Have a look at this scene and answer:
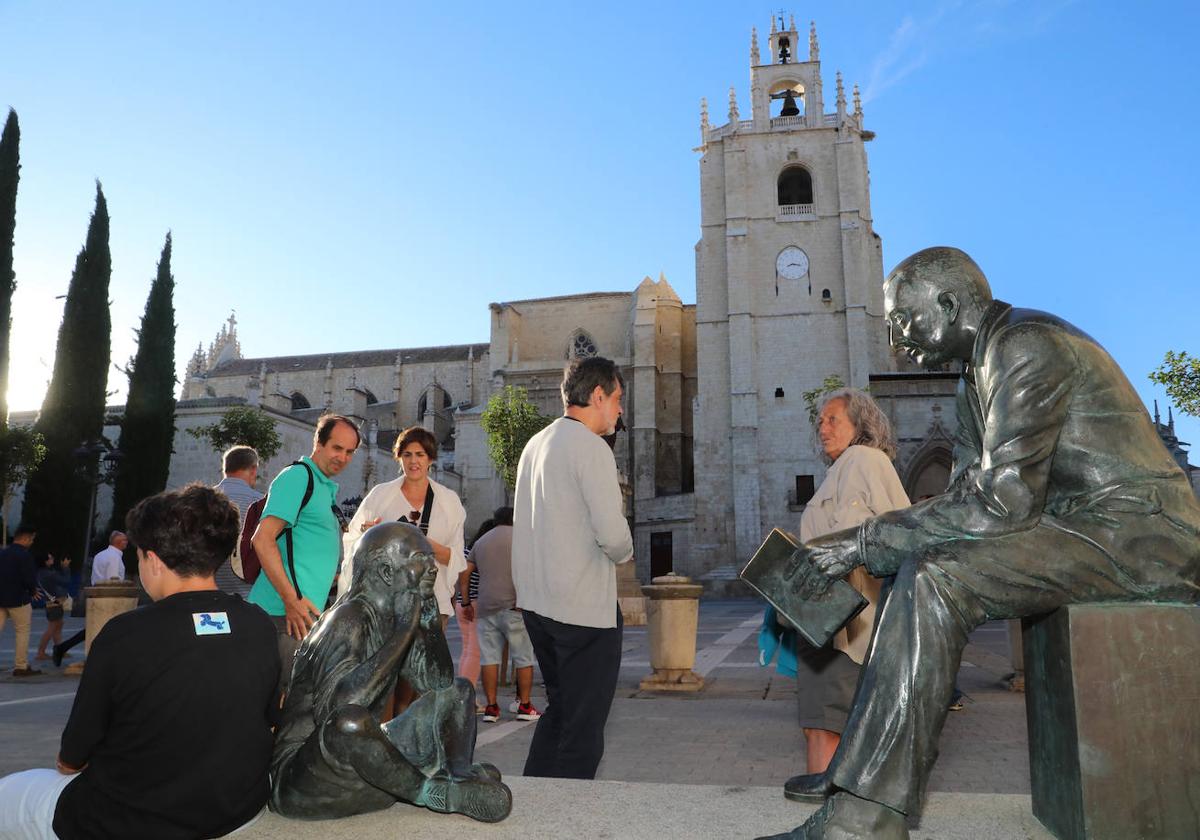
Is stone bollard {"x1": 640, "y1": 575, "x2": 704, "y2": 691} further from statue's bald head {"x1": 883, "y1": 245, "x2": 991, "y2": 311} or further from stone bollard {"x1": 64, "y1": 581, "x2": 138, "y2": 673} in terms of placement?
statue's bald head {"x1": 883, "y1": 245, "x2": 991, "y2": 311}

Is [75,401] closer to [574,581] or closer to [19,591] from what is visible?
[19,591]

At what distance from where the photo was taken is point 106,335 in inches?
1065

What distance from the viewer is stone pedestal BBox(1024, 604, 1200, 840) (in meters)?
1.84

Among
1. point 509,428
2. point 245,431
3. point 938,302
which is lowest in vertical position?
point 938,302

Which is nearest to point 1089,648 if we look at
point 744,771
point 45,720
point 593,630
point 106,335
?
point 593,630

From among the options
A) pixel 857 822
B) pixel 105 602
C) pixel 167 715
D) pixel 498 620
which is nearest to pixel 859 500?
pixel 857 822

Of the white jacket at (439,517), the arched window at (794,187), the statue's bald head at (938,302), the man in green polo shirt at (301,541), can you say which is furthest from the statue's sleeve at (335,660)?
the arched window at (794,187)

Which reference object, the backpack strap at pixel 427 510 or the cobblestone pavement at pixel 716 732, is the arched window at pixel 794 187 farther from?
the backpack strap at pixel 427 510

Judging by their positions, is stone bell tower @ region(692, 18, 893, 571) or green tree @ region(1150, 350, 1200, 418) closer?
green tree @ region(1150, 350, 1200, 418)

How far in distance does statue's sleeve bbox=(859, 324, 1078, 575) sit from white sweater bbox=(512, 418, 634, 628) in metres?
1.16

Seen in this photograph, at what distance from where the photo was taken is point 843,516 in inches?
132

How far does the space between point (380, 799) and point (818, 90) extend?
39086 millimetres

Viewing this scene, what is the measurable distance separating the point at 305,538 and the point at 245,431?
92.6 feet

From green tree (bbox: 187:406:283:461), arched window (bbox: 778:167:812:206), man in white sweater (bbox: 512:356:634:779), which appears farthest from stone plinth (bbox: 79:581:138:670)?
arched window (bbox: 778:167:812:206)
